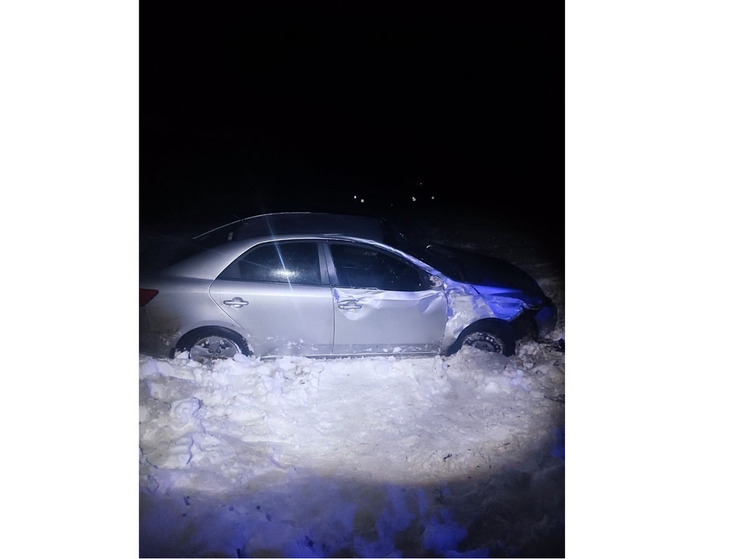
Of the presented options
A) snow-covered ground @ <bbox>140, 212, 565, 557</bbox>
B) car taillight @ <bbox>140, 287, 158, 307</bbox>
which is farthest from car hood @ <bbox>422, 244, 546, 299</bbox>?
car taillight @ <bbox>140, 287, 158, 307</bbox>

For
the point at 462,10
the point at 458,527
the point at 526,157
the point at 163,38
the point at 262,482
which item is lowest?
the point at 458,527

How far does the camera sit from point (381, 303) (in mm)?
3119

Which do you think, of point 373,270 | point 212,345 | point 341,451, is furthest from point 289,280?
point 341,451

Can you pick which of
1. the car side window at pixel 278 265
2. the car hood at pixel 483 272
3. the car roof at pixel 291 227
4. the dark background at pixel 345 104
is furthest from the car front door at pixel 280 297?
the car hood at pixel 483 272

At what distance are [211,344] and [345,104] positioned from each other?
2027mm

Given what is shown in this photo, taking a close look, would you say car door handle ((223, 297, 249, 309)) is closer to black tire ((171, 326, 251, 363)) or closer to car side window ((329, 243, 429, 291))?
black tire ((171, 326, 251, 363))

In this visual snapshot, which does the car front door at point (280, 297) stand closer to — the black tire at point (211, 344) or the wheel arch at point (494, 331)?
the black tire at point (211, 344)

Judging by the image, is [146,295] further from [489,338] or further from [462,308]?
[489,338]

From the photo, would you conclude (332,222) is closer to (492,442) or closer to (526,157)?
(526,157)

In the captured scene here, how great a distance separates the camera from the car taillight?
301 cm

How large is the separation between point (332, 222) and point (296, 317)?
749 mm

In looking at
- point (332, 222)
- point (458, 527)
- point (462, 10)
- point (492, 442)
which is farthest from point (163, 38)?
point (458, 527)

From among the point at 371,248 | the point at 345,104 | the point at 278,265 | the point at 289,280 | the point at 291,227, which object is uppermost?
the point at 345,104

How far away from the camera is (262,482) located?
9.28 feet
